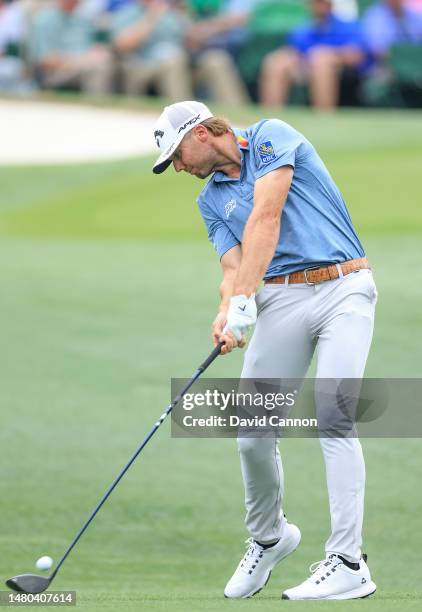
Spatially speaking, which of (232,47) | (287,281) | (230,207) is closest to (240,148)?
(230,207)

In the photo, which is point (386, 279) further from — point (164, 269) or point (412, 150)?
point (412, 150)

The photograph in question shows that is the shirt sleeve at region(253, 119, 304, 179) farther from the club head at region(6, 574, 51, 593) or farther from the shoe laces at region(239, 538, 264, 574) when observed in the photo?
the club head at region(6, 574, 51, 593)

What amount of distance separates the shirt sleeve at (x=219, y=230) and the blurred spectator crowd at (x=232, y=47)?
15.5 metres

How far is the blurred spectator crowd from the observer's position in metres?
21.7

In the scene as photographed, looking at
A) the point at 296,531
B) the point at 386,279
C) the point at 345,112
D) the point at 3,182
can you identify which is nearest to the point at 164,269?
the point at 386,279

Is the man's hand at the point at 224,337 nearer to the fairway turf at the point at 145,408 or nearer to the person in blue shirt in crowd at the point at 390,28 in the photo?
the fairway turf at the point at 145,408

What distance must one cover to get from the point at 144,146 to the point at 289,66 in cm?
270

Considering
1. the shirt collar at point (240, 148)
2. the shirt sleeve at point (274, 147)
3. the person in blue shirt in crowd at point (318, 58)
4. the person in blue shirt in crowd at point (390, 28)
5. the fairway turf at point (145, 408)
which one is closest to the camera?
the shirt sleeve at point (274, 147)

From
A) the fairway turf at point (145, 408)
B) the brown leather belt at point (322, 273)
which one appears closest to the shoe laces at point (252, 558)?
the fairway turf at point (145, 408)

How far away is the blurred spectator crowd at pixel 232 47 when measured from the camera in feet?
71.3

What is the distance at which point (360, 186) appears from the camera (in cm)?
1808

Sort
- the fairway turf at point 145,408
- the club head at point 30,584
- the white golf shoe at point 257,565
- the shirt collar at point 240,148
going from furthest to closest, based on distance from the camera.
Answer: the fairway turf at point 145,408 < the white golf shoe at point 257,565 < the shirt collar at point 240,148 < the club head at point 30,584

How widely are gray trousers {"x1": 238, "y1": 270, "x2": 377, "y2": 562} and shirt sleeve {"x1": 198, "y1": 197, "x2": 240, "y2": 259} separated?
11.4 inches

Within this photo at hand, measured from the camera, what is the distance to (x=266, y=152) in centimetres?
606
